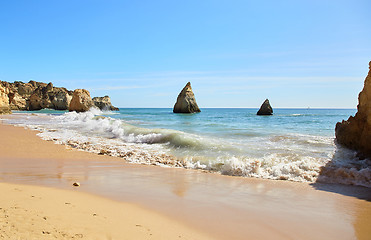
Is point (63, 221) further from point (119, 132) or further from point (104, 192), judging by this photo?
point (119, 132)

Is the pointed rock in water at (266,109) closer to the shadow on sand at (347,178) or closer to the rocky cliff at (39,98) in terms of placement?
the shadow on sand at (347,178)

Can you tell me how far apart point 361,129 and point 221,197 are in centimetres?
592

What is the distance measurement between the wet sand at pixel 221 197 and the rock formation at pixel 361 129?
247 cm

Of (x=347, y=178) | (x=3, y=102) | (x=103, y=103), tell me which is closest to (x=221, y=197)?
(x=347, y=178)

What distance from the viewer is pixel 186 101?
54.8 m

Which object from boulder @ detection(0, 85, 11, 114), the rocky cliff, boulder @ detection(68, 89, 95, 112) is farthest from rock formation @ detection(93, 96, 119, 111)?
boulder @ detection(0, 85, 11, 114)

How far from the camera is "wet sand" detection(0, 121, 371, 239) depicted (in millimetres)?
3117

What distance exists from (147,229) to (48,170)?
4256 mm

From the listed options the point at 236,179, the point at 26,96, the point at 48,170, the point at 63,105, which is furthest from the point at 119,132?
the point at 26,96

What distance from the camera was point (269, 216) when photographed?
347 cm

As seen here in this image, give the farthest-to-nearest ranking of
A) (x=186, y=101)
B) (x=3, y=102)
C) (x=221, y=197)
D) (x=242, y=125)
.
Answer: (x=186, y=101), (x=3, y=102), (x=242, y=125), (x=221, y=197)

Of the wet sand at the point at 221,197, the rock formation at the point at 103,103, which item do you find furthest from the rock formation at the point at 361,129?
the rock formation at the point at 103,103

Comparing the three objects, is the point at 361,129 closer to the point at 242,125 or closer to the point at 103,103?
the point at 242,125

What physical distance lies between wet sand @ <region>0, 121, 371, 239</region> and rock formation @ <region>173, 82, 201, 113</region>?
158ft
